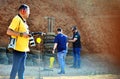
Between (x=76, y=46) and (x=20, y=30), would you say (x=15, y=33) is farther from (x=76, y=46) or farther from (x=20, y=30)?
(x=76, y=46)

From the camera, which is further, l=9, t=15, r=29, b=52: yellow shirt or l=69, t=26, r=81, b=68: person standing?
l=69, t=26, r=81, b=68: person standing

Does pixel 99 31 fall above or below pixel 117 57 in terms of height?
above

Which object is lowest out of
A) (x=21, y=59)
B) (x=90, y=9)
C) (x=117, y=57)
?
(x=117, y=57)

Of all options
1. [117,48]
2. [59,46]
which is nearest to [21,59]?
[59,46]

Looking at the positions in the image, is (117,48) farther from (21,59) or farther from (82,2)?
(21,59)

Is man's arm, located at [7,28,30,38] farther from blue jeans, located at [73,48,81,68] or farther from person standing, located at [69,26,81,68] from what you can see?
blue jeans, located at [73,48,81,68]

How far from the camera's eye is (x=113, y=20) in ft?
51.8

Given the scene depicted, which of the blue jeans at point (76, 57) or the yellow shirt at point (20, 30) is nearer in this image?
the yellow shirt at point (20, 30)

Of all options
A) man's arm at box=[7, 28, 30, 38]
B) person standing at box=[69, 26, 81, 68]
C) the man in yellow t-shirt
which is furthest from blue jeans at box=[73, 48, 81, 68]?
man's arm at box=[7, 28, 30, 38]

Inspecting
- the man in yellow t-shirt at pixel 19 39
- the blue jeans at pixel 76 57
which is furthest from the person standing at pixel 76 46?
the man in yellow t-shirt at pixel 19 39

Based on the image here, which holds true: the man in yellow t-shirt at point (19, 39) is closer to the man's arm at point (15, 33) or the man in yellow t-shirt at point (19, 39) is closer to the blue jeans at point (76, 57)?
the man's arm at point (15, 33)

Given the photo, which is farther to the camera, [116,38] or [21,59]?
[116,38]

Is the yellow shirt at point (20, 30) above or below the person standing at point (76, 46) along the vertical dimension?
above

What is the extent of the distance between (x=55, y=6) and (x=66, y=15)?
64 cm
